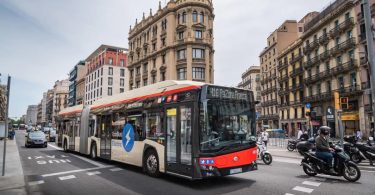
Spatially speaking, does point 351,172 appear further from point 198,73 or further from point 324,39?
point 324,39

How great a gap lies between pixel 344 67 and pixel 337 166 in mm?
32973

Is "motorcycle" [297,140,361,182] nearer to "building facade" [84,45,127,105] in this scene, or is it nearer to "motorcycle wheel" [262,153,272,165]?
"motorcycle wheel" [262,153,272,165]

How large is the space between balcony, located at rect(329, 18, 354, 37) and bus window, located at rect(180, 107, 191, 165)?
3542 cm

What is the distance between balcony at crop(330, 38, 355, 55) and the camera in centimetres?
3466

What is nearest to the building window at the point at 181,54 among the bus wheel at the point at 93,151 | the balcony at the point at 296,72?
the balcony at the point at 296,72

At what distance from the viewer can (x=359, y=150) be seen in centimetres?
1159

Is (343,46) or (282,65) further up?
(282,65)

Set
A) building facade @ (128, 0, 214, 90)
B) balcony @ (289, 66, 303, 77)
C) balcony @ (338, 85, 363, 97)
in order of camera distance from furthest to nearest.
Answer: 1. balcony @ (289, 66, 303, 77)
2. building facade @ (128, 0, 214, 90)
3. balcony @ (338, 85, 363, 97)

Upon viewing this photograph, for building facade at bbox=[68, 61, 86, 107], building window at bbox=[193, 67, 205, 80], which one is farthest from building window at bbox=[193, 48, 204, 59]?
building facade at bbox=[68, 61, 86, 107]

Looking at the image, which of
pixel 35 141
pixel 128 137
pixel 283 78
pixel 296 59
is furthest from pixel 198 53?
pixel 128 137

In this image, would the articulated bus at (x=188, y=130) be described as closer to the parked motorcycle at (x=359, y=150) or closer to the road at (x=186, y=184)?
the road at (x=186, y=184)

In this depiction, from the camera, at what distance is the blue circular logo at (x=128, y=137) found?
10294 millimetres

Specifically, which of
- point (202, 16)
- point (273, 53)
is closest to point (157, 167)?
point (202, 16)

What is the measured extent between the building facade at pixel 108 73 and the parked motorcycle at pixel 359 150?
6408 centimetres
